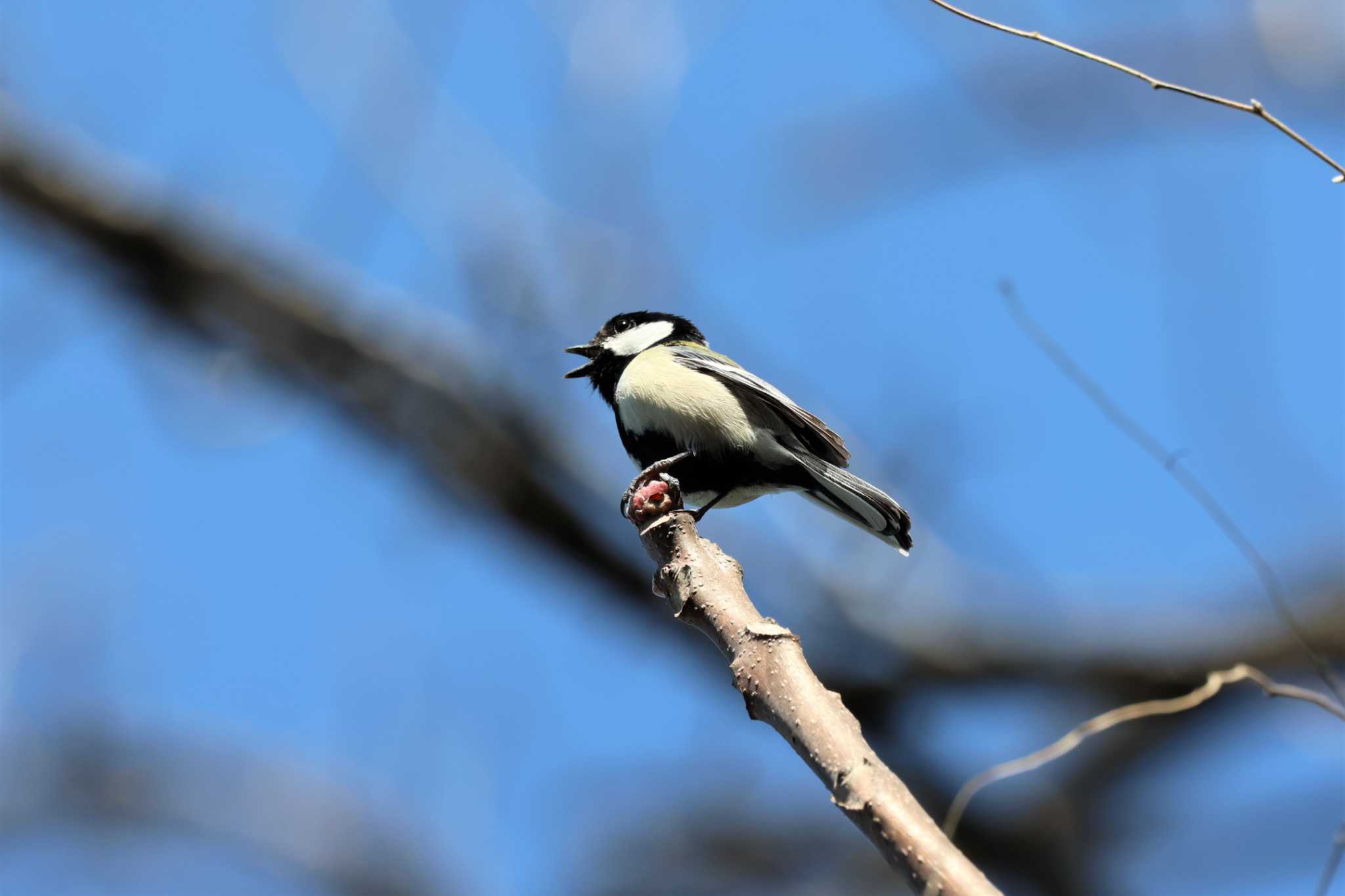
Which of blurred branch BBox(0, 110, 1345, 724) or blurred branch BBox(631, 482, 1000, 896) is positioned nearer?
blurred branch BBox(631, 482, 1000, 896)

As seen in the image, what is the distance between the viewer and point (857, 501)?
330cm

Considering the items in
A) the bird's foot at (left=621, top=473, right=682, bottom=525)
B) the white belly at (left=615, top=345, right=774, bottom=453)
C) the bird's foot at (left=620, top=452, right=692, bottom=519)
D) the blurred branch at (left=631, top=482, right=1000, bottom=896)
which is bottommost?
the blurred branch at (left=631, top=482, right=1000, bottom=896)

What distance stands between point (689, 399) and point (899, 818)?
6.89ft

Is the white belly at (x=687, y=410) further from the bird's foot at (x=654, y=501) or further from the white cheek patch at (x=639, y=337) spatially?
the bird's foot at (x=654, y=501)

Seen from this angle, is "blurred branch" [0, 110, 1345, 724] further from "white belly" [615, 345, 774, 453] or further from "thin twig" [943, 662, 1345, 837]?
"thin twig" [943, 662, 1345, 837]

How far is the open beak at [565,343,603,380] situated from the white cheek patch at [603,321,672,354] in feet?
0.13

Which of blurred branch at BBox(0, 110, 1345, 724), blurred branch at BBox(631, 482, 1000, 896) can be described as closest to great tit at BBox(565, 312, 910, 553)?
blurred branch at BBox(631, 482, 1000, 896)

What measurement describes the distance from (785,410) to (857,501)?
328mm

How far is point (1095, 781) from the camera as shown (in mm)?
6012

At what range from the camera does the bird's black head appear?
4.14 m

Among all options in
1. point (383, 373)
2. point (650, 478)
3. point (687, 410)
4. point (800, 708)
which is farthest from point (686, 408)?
point (383, 373)

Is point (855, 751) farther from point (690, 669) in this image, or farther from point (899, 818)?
point (690, 669)

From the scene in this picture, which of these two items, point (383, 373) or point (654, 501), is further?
point (383, 373)

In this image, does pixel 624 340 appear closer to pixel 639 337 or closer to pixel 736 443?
pixel 639 337
